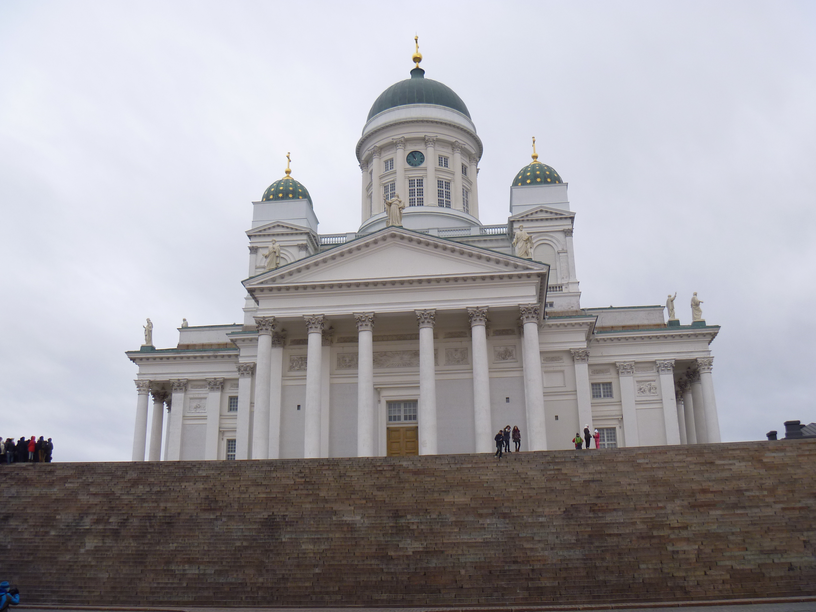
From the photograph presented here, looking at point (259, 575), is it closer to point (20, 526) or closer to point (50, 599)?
point (50, 599)

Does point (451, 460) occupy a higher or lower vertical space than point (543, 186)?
lower

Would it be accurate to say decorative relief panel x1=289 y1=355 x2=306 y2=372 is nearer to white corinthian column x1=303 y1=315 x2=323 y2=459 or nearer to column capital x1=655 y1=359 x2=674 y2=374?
white corinthian column x1=303 y1=315 x2=323 y2=459

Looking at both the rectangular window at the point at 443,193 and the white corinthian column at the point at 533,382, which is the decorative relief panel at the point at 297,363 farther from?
the rectangular window at the point at 443,193

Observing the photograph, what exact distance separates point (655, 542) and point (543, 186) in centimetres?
3163

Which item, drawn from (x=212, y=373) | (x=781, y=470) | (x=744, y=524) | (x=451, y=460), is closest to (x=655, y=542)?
(x=744, y=524)

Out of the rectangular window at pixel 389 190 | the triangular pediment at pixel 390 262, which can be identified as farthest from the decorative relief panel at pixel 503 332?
the rectangular window at pixel 389 190

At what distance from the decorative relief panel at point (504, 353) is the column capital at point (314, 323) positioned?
8598mm

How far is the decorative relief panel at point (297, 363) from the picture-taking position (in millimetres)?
37438

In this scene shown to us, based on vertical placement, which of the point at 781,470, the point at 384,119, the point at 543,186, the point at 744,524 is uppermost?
the point at 384,119

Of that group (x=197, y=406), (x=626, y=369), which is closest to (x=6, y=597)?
(x=197, y=406)

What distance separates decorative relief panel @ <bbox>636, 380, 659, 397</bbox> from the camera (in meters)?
42.2

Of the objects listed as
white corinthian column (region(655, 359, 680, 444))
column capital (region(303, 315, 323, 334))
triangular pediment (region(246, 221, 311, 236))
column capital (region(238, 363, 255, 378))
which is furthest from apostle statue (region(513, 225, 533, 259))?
triangular pediment (region(246, 221, 311, 236))

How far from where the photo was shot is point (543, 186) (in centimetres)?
4838

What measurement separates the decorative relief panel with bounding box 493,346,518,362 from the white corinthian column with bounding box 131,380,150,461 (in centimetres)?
2196
